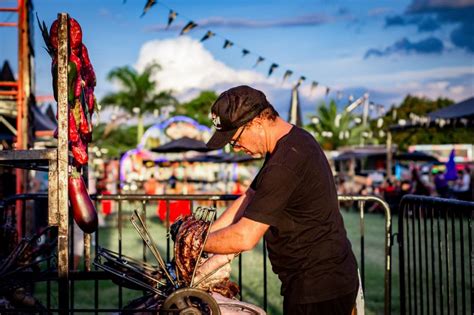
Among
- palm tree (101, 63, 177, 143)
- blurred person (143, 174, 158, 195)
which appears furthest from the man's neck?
palm tree (101, 63, 177, 143)

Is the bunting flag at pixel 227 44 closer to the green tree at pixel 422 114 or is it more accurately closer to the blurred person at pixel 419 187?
the blurred person at pixel 419 187

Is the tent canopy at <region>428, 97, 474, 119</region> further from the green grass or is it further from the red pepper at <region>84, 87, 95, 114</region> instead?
the red pepper at <region>84, 87, 95, 114</region>

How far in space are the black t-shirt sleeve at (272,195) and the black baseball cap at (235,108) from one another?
0.26 m

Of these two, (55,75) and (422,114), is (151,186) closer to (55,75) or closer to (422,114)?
(55,75)

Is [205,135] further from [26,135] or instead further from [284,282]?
[284,282]

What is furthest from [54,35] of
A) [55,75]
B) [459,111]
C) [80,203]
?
[459,111]

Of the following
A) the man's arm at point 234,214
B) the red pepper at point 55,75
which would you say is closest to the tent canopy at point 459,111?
the man's arm at point 234,214

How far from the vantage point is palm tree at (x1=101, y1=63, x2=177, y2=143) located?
163ft

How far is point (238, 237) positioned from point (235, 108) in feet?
1.90

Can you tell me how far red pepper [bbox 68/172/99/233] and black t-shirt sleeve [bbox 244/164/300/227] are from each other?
2.94ft

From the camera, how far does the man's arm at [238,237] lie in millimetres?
2641

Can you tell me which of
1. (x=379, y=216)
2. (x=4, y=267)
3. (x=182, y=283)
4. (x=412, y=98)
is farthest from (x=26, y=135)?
(x=412, y=98)

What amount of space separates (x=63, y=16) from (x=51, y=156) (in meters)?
0.66

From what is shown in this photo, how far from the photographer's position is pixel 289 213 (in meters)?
2.79
